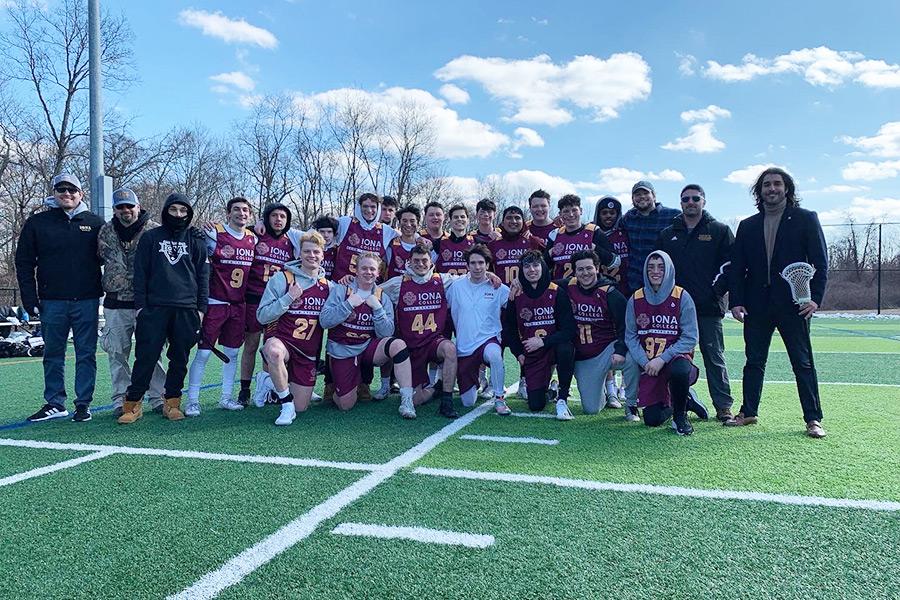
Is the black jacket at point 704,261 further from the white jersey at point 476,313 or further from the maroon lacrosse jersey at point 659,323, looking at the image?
the white jersey at point 476,313

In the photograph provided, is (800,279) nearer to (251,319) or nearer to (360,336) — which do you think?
(360,336)

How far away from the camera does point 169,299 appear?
5.29 m

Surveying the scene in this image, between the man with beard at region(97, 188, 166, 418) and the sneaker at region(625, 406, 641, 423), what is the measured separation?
4418 mm

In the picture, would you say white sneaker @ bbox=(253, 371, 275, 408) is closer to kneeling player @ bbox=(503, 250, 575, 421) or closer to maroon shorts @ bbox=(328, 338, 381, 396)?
maroon shorts @ bbox=(328, 338, 381, 396)

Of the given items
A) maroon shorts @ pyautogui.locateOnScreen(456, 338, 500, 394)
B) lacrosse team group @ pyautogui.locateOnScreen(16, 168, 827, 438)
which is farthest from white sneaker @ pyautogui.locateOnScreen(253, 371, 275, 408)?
maroon shorts @ pyautogui.locateOnScreen(456, 338, 500, 394)

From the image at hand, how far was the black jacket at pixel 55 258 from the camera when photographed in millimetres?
5295

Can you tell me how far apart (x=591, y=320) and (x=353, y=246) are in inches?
109

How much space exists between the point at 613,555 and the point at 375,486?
4.86 ft

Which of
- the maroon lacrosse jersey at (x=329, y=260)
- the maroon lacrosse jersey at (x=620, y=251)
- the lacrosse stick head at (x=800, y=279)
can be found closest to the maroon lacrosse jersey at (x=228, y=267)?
the maroon lacrosse jersey at (x=329, y=260)

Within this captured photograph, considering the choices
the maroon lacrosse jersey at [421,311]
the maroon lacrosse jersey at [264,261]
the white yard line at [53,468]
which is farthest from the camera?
the maroon lacrosse jersey at [264,261]

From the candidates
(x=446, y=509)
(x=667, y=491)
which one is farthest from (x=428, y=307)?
(x=667, y=491)

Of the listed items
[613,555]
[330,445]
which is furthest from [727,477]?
[330,445]

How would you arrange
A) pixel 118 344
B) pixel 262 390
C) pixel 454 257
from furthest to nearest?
1. pixel 454 257
2. pixel 262 390
3. pixel 118 344

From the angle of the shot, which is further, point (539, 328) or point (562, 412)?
point (539, 328)
